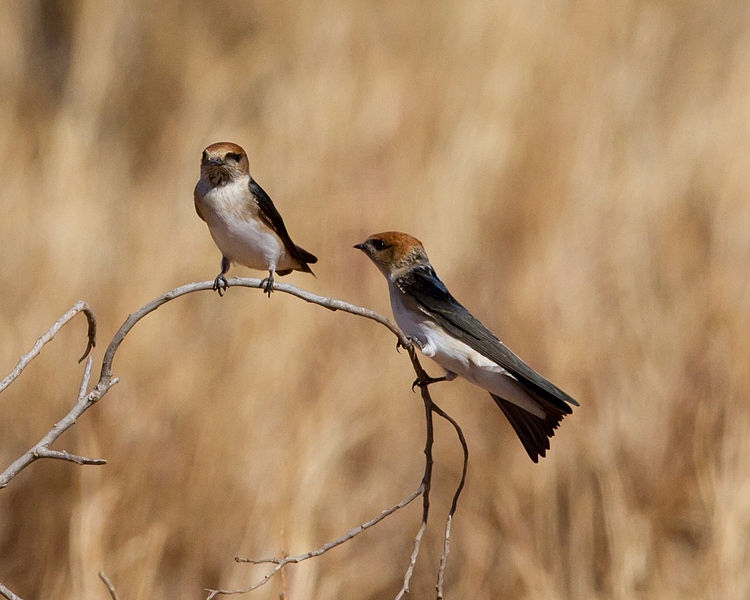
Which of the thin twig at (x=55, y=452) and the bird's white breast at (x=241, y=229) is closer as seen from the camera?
the thin twig at (x=55, y=452)

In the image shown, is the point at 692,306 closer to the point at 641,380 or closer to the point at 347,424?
the point at 641,380

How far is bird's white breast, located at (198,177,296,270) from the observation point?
2330 mm

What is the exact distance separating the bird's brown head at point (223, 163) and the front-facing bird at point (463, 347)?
1.37ft

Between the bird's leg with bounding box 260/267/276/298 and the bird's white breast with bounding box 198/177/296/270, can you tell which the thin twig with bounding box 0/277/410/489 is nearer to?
the bird's leg with bounding box 260/267/276/298

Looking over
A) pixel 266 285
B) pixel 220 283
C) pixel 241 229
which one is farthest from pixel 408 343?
pixel 241 229

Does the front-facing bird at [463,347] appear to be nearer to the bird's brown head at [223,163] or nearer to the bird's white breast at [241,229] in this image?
the bird's white breast at [241,229]

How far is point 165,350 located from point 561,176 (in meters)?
2.20

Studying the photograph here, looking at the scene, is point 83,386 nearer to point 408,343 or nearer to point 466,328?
point 408,343

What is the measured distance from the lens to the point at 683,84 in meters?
5.90

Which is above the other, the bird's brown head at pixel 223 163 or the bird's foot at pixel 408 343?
the bird's brown head at pixel 223 163

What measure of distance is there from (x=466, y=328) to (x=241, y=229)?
0.59 m

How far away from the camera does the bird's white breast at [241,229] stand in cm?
233

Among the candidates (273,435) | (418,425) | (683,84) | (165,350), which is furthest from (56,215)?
(683,84)

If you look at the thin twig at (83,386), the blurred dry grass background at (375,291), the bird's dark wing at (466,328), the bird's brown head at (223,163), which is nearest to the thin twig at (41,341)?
the thin twig at (83,386)
